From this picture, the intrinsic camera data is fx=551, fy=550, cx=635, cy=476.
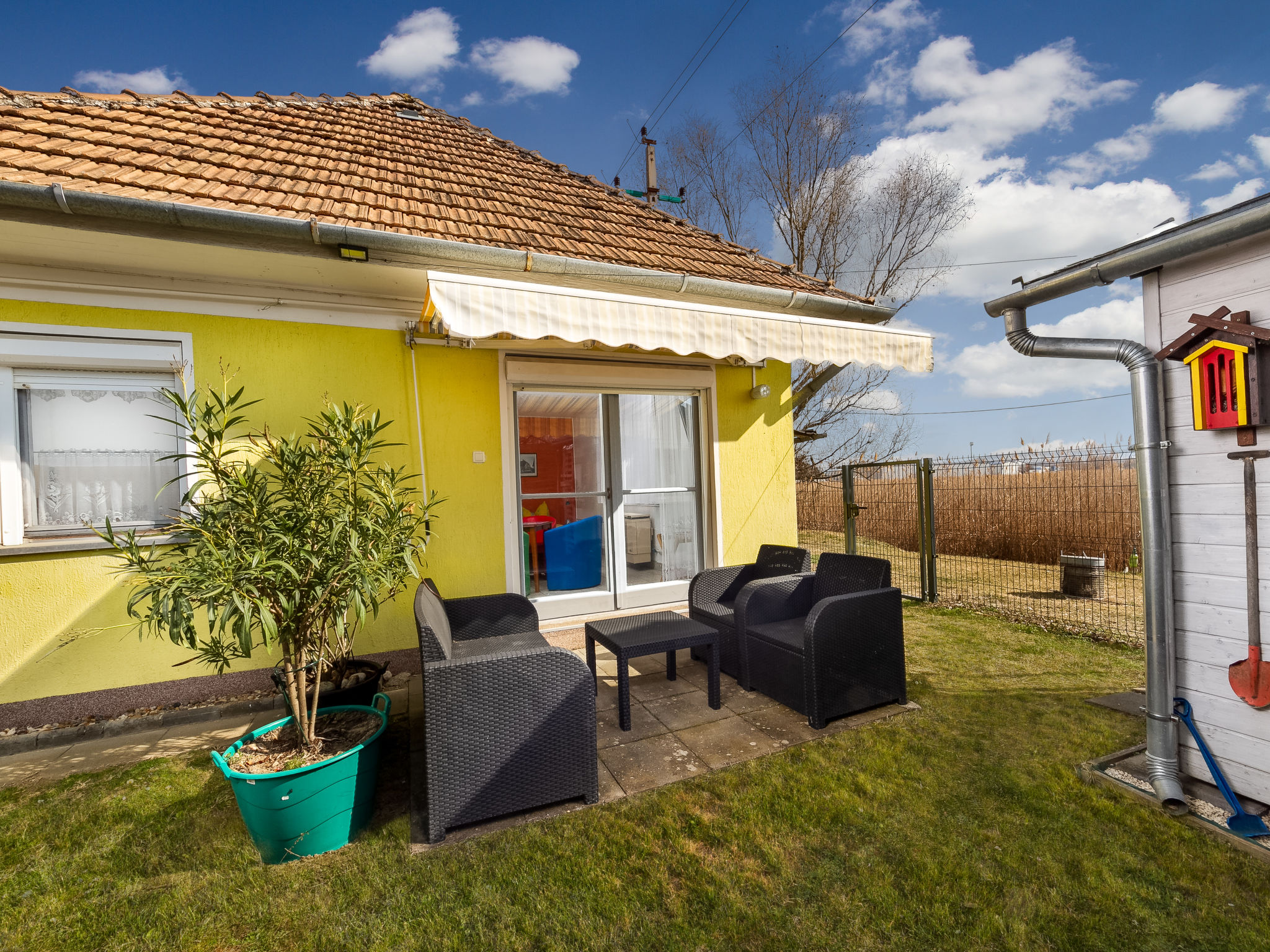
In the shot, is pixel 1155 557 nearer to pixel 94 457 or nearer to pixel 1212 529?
pixel 1212 529

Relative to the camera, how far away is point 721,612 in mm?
5566

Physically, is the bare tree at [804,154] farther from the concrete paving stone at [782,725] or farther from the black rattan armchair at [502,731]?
the black rattan armchair at [502,731]

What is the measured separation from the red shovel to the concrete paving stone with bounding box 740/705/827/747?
2481 mm

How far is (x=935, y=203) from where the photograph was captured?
16766mm

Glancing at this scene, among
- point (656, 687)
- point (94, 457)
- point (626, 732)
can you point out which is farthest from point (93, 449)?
point (656, 687)

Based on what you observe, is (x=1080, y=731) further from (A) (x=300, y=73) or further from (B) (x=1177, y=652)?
(A) (x=300, y=73)

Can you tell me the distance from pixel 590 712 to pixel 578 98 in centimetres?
1153

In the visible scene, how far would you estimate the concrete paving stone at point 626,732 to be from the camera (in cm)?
433

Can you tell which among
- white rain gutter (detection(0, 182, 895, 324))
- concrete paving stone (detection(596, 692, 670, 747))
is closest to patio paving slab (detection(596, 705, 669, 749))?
concrete paving stone (detection(596, 692, 670, 747))

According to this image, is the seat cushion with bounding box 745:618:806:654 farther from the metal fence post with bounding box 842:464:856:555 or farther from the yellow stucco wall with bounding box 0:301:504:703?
the metal fence post with bounding box 842:464:856:555

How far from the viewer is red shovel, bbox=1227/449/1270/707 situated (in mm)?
3076

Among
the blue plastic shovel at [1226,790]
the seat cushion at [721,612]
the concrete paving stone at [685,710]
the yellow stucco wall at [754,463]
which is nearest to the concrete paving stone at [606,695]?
the concrete paving stone at [685,710]

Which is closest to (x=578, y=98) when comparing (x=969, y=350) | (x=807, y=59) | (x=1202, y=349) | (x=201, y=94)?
(x=201, y=94)

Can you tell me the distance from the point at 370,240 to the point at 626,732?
4.52 metres
